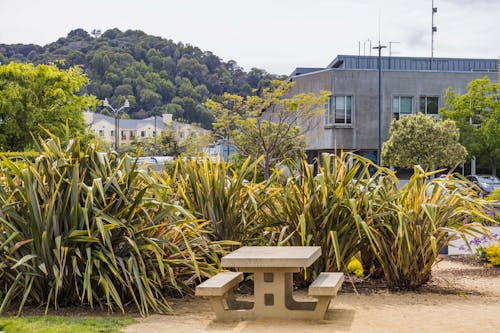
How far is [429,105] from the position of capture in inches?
2174

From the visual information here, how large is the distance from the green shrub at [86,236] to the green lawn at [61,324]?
0.20 meters

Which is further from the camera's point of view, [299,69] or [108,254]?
[299,69]

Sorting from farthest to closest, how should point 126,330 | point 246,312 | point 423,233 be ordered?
point 423,233 < point 246,312 < point 126,330

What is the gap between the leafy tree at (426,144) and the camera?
4569 centimetres

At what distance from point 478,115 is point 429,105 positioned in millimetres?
4252

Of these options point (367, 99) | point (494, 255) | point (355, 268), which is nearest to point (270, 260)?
point (355, 268)

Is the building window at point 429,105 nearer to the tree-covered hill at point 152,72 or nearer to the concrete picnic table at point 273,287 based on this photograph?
the concrete picnic table at point 273,287

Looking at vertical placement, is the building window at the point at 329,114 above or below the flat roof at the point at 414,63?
below

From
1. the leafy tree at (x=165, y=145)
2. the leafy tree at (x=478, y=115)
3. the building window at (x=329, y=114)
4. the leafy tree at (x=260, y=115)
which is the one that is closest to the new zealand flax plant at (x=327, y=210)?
the leafy tree at (x=260, y=115)

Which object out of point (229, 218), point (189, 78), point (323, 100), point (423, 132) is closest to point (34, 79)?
point (323, 100)

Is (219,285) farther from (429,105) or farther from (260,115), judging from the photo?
(429,105)

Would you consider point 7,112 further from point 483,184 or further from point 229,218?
point 229,218

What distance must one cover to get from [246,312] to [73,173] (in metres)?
2.29

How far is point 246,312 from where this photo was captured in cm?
840
